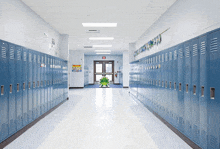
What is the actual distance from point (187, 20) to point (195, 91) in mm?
1524

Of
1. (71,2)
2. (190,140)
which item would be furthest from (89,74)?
(190,140)

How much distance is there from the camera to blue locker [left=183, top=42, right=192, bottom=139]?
238cm

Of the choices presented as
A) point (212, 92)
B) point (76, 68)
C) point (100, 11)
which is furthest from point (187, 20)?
point (76, 68)

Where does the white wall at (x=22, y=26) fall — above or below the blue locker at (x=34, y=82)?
above

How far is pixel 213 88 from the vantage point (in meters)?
1.87

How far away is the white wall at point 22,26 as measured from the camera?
9.49 ft

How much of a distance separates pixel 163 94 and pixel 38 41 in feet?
12.1

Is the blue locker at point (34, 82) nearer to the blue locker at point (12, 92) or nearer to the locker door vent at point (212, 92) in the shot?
the blue locker at point (12, 92)

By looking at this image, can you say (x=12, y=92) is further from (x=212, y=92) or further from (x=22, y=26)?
(x=212, y=92)

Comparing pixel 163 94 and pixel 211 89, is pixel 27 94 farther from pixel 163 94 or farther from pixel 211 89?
pixel 211 89

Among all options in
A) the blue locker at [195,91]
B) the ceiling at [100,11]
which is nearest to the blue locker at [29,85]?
the ceiling at [100,11]

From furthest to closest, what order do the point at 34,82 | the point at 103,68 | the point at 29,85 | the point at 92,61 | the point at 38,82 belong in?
the point at 103,68, the point at 92,61, the point at 38,82, the point at 34,82, the point at 29,85

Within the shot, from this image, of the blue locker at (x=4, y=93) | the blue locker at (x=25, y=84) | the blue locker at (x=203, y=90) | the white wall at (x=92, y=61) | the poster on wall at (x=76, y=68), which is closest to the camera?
the blue locker at (x=203, y=90)

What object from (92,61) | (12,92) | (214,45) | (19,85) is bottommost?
(12,92)
